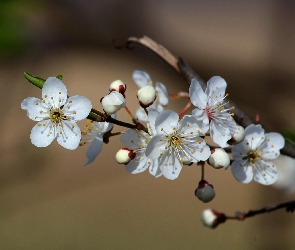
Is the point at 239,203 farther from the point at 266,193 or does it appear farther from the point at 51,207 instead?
the point at 266,193

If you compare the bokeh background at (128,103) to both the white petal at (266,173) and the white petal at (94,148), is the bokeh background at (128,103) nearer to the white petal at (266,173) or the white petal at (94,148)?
the white petal at (266,173)

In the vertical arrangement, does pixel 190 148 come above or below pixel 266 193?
below

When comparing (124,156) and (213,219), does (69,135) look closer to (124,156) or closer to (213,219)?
(124,156)

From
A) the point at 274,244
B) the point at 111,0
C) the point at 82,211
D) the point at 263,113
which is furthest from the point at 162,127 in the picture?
the point at 82,211

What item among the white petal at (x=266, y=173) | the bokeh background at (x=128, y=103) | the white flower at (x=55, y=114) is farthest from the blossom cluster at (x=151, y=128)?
the bokeh background at (x=128, y=103)

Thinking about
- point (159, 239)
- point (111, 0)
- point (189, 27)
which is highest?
point (189, 27)
